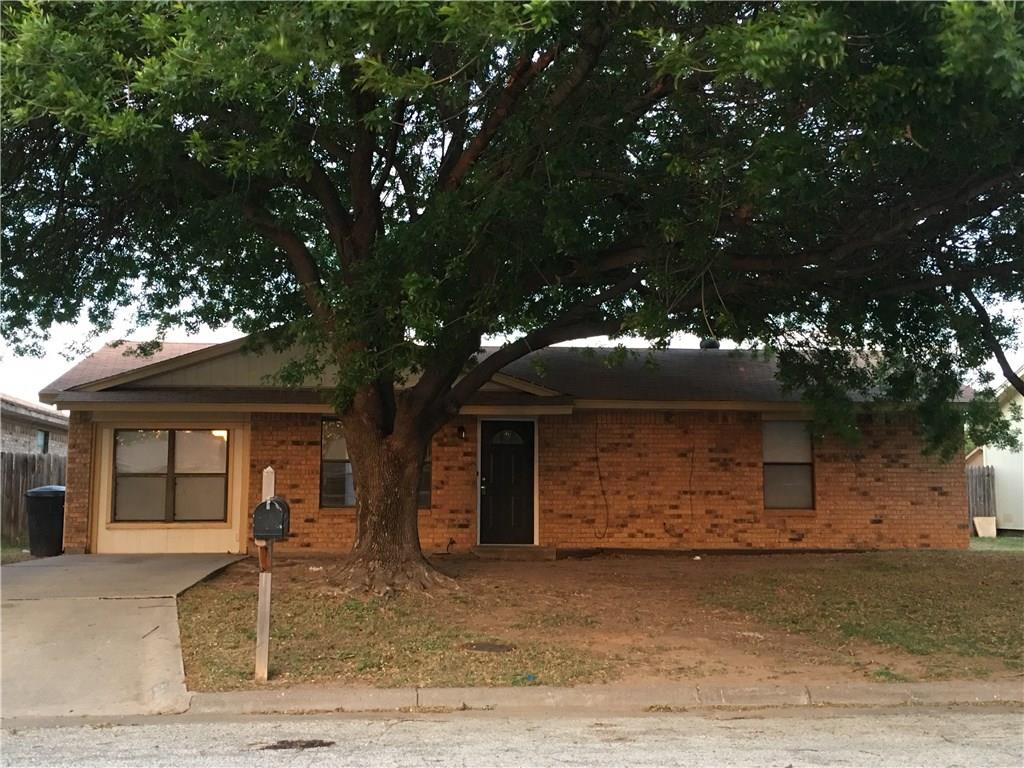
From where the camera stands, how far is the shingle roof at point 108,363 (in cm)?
1408

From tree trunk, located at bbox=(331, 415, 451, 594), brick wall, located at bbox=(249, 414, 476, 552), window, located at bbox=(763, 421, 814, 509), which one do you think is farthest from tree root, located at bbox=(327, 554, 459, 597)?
window, located at bbox=(763, 421, 814, 509)

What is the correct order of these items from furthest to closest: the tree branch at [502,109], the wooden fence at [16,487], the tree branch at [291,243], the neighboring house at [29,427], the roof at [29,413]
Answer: the neighboring house at [29,427] < the roof at [29,413] < the wooden fence at [16,487] < the tree branch at [291,243] < the tree branch at [502,109]

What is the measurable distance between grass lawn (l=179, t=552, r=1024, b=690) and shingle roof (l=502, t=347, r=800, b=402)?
3.21 meters

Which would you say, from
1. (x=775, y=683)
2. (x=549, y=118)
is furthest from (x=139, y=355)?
(x=775, y=683)

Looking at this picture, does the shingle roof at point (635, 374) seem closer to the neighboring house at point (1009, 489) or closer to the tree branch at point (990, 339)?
the tree branch at point (990, 339)

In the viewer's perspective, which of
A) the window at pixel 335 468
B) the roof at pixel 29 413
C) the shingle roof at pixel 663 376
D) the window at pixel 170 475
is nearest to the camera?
the window at pixel 170 475

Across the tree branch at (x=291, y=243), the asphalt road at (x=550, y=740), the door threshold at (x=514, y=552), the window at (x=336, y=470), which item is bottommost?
the asphalt road at (x=550, y=740)

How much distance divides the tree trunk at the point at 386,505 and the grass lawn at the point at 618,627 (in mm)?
418

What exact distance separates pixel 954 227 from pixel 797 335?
318 cm

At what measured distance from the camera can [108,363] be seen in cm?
1598

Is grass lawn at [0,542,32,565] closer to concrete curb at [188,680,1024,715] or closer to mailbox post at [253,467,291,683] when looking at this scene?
mailbox post at [253,467,291,683]

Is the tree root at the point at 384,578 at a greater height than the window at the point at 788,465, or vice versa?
the window at the point at 788,465

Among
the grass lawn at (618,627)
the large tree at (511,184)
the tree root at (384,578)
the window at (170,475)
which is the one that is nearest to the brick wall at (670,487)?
the window at (170,475)

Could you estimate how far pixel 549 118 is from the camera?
26.9 ft
